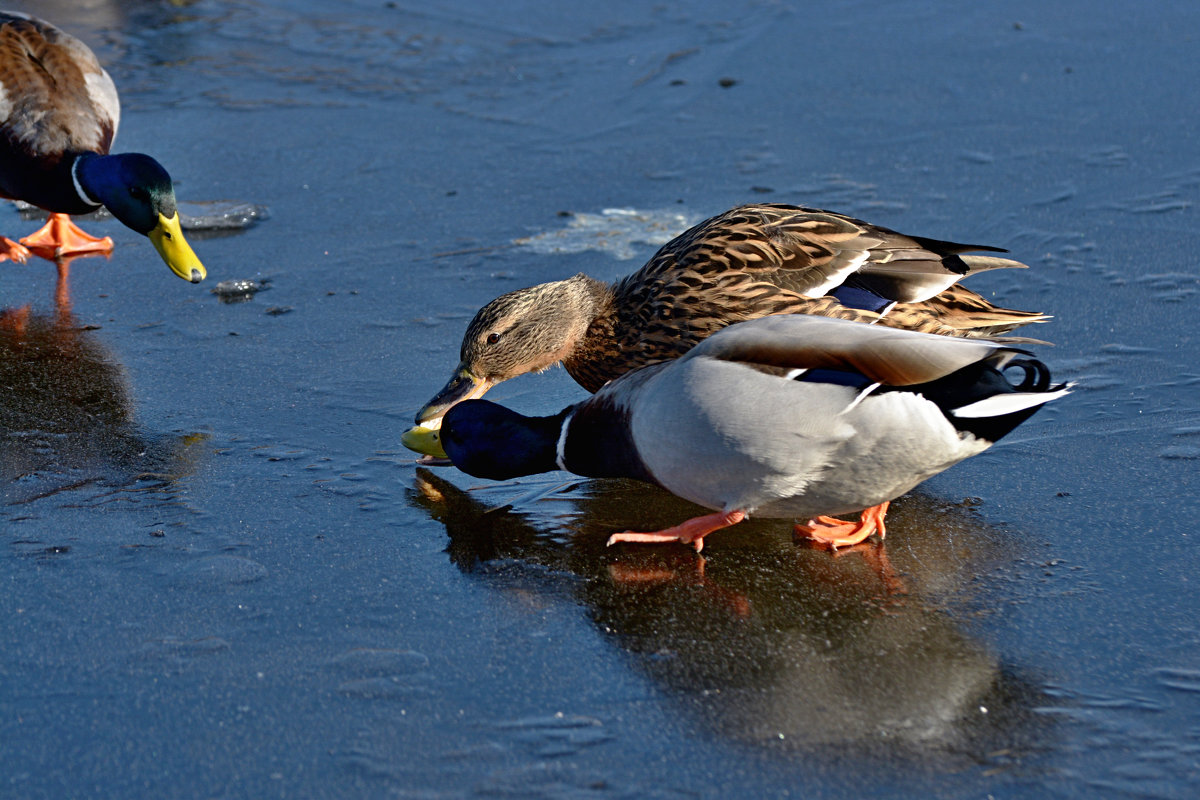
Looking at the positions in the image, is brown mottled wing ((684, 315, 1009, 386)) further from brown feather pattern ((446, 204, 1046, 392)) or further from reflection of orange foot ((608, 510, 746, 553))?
brown feather pattern ((446, 204, 1046, 392))

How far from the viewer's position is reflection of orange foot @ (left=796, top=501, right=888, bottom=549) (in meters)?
3.36

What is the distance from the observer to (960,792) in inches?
92.8

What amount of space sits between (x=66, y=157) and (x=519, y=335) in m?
2.58

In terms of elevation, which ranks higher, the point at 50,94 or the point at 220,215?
the point at 50,94

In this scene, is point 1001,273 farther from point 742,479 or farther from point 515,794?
point 515,794

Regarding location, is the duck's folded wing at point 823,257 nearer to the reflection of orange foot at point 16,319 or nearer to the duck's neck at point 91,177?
the reflection of orange foot at point 16,319

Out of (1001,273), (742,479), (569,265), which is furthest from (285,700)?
(1001,273)

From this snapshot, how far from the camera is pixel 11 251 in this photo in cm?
527

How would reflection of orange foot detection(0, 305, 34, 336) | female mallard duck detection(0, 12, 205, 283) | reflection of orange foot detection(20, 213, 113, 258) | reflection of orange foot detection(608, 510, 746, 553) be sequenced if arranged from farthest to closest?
reflection of orange foot detection(20, 213, 113, 258) < female mallard duck detection(0, 12, 205, 283) < reflection of orange foot detection(0, 305, 34, 336) < reflection of orange foot detection(608, 510, 746, 553)

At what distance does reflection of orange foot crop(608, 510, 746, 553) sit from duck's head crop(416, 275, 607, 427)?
2.66ft

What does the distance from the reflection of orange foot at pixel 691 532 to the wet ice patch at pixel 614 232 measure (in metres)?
2.09

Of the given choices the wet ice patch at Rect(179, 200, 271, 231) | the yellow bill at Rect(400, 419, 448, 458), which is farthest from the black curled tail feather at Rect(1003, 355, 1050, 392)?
the wet ice patch at Rect(179, 200, 271, 231)

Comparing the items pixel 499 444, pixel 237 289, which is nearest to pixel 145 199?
pixel 237 289

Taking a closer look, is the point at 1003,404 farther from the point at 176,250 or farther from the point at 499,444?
the point at 176,250
